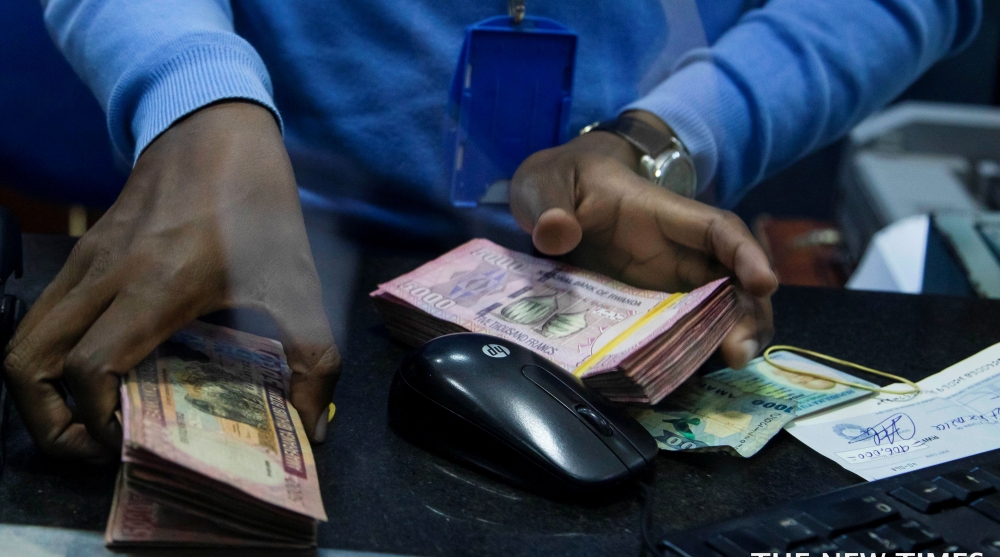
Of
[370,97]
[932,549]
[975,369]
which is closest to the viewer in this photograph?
[932,549]

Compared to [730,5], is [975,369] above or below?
below

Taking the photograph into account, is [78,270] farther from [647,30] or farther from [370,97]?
[647,30]

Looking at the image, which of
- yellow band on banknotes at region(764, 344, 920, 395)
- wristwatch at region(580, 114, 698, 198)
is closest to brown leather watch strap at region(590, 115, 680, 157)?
wristwatch at region(580, 114, 698, 198)

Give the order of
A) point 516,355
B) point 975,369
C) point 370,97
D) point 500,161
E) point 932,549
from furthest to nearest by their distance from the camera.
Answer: point 370,97, point 500,161, point 975,369, point 516,355, point 932,549

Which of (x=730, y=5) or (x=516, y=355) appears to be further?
(x=730, y=5)

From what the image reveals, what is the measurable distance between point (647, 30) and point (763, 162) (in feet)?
0.73

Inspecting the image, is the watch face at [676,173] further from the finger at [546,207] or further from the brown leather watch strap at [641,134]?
the finger at [546,207]

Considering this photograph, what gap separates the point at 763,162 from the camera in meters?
0.96

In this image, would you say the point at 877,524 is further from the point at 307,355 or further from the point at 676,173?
the point at 676,173

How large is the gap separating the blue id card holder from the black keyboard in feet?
1.47

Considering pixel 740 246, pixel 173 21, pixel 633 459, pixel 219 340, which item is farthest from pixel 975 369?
pixel 173 21
